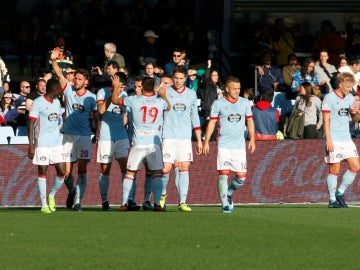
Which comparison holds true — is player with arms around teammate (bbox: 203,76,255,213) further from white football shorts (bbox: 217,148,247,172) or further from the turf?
the turf

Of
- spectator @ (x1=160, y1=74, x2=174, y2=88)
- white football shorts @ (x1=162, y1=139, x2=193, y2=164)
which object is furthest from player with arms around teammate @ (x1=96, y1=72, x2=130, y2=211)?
spectator @ (x1=160, y1=74, x2=174, y2=88)

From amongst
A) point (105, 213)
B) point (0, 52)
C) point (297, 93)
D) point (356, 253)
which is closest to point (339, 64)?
point (297, 93)

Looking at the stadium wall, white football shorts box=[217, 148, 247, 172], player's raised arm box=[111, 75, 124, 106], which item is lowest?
the stadium wall

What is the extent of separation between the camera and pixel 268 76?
26984mm

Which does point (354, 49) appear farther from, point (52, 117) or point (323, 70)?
point (52, 117)

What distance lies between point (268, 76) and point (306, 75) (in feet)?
3.88

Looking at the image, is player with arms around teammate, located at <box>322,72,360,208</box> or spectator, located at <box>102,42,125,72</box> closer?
player with arms around teammate, located at <box>322,72,360,208</box>

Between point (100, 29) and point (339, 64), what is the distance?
18.8 feet

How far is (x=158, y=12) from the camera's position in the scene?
95.8 ft

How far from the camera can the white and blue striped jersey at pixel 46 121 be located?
18469 millimetres

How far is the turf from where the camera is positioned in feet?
40.0

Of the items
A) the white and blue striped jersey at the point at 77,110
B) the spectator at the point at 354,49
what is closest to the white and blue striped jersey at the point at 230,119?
the white and blue striped jersey at the point at 77,110

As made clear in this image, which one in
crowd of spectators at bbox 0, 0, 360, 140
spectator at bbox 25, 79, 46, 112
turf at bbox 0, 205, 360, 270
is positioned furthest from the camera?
crowd of spectators at bbox 0, 0, 360, 140

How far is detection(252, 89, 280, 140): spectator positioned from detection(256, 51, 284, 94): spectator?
275 cm
